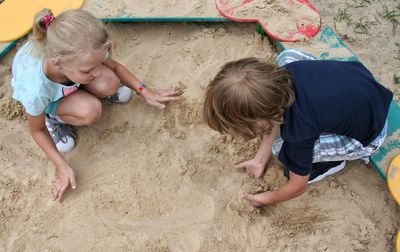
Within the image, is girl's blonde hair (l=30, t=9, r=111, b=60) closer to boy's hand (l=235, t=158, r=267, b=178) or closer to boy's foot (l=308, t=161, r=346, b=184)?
boy's hand (l=235, t=158, r=267, b=178)

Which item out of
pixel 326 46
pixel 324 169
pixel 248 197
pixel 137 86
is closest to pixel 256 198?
pixel 248 197

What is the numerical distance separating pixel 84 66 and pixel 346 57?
1.24 metres

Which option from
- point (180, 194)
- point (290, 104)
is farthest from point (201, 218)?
point (290, 104)

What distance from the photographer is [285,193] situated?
5.30 ft

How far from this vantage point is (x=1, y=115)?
2.16m

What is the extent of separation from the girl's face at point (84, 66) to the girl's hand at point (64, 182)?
457 mm

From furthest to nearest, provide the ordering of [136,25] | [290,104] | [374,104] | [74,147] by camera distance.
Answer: [136,25]
[74,147]
[374,104]
[290,104]

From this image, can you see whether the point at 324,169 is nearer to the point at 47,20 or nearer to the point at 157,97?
the point at 157,97

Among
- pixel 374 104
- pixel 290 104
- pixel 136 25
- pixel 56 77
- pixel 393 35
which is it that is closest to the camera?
pixel 290 104

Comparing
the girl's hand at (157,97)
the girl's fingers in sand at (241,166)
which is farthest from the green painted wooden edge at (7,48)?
the girl's fingers in sand at (241,166)

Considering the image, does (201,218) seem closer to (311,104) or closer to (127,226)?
(127,226)

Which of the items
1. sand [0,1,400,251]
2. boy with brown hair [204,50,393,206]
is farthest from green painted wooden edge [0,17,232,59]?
boy with brown hair [204,50,393,206]

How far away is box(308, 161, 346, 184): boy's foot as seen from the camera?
1.76 m

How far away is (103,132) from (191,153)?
45cm
